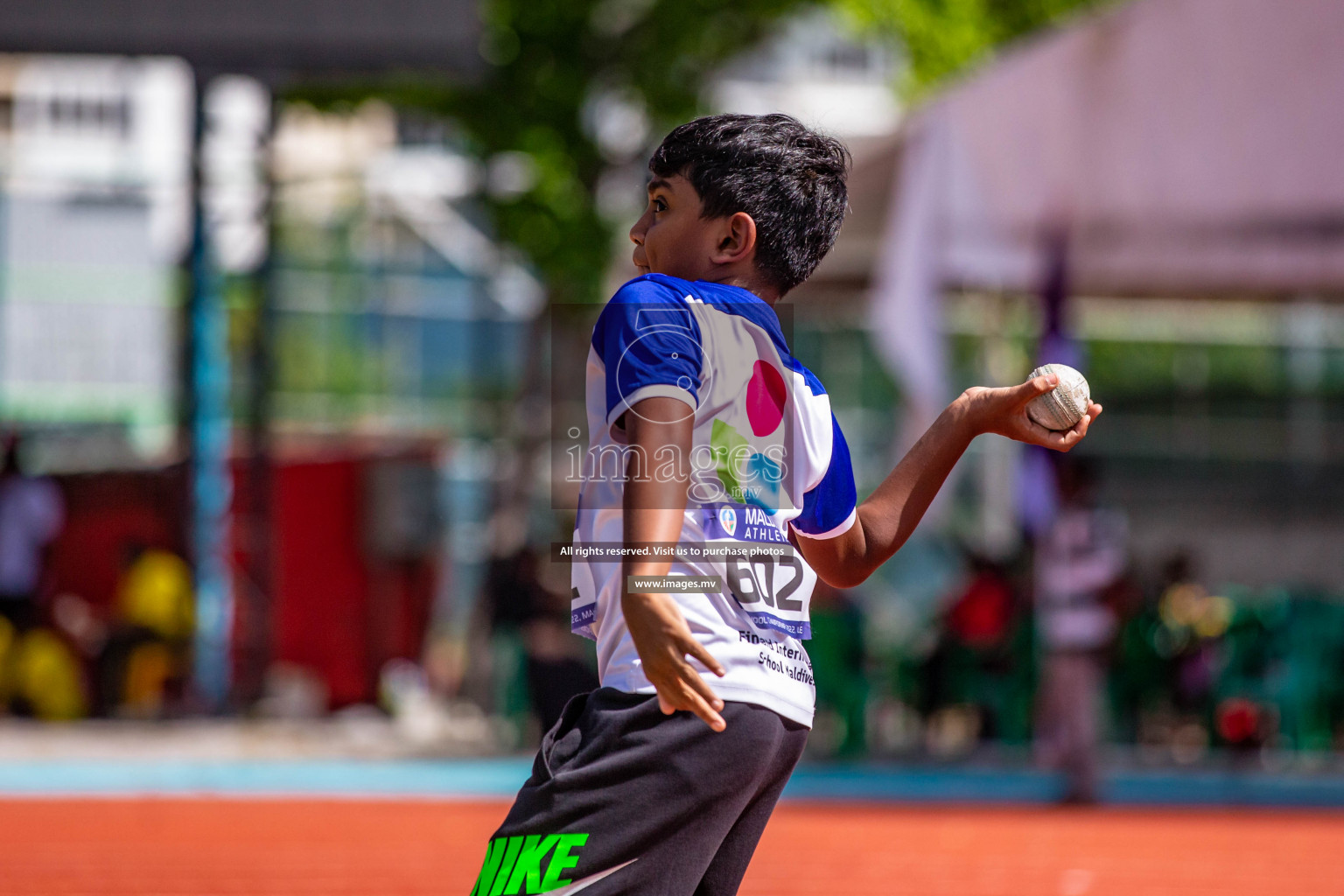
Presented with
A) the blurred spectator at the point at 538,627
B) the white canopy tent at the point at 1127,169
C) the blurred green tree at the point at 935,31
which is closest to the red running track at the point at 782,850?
the blurred spectator at the point at 538,627

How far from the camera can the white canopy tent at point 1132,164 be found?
6.73 metres

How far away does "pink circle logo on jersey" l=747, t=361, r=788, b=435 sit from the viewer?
2.03 m

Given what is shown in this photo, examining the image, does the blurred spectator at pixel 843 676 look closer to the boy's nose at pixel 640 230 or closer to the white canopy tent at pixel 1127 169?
the white canopy tent at pixel 1127 169

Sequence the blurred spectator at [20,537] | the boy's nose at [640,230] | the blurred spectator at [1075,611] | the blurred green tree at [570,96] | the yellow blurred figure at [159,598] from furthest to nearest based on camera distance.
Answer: the blurred green tree at [570,96] → the yellow blurred figure at [159,598] → the blurred spectator at [20,537] → the blurred spectator at [1075,611] → the boy's nose at [640,230]

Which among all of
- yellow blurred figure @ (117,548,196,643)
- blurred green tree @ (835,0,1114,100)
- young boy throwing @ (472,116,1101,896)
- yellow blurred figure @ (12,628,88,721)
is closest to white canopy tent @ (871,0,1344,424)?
young boy throwing @ (472,116,1101,896)

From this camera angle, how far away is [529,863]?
1890 millimetres

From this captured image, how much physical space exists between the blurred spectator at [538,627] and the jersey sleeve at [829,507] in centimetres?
633

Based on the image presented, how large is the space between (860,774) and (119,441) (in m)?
7.95

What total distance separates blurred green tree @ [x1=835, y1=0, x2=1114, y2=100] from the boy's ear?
12406mm

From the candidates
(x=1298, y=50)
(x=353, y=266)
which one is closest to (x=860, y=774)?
(x=1298, y=50)

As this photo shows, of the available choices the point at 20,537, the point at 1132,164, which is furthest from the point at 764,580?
the point at 20,537

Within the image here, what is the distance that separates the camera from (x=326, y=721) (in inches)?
523

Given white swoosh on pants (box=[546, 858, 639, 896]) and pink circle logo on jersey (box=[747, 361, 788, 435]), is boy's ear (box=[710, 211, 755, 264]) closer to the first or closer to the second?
pink circle logo on jersey (box=[747, 361, 788, 435])

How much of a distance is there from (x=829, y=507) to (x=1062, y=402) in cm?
31
